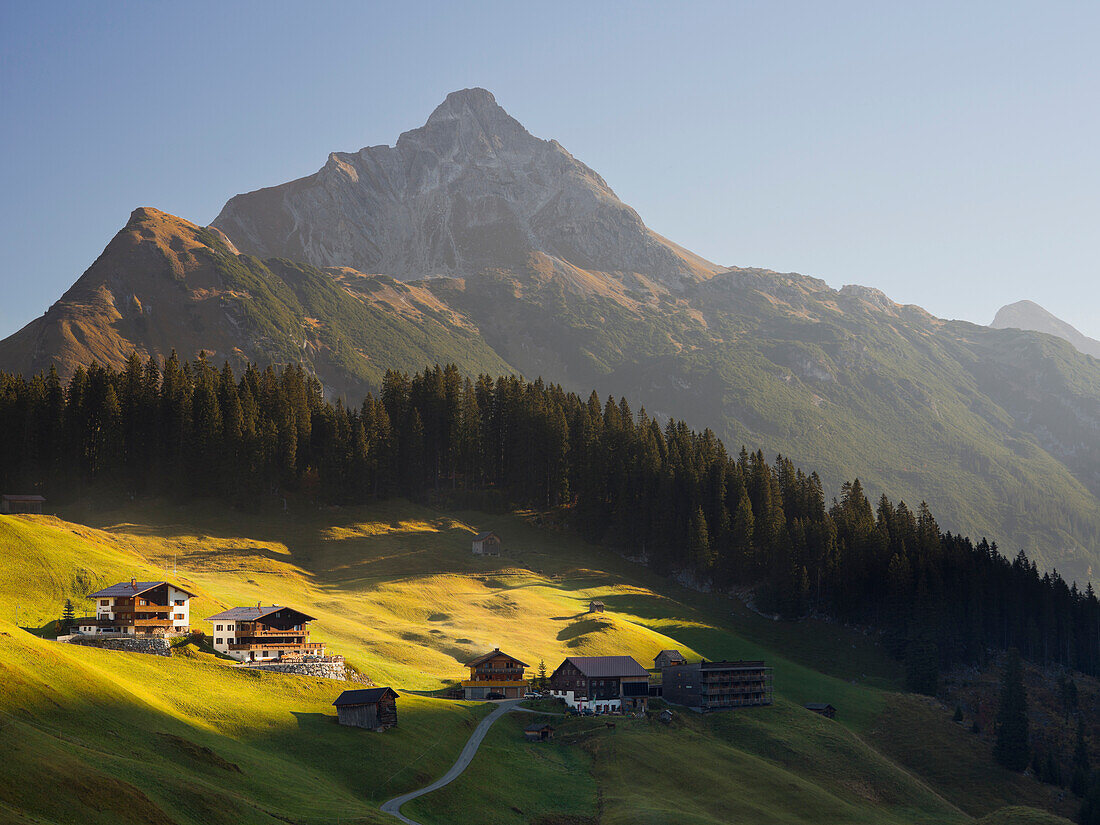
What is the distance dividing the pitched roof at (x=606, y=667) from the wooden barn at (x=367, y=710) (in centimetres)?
2722

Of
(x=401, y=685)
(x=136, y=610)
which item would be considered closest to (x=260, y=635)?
(x=136, y=610)

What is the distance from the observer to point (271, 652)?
83938 millimetres

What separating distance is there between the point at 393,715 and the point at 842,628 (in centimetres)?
10052

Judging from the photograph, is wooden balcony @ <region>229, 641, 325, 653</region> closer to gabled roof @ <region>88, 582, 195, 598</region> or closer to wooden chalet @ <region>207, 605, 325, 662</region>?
wooden chalet @ <region>207, 605, 325, 662</region>

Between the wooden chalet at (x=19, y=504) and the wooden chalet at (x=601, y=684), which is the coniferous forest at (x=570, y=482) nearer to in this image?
the wooden chalet at (x=19, y=504)

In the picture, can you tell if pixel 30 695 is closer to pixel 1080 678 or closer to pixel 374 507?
pixel 374 507

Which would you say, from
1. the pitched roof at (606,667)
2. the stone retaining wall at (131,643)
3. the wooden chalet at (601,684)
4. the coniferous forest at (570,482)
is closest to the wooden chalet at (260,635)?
the stone retaining wall at (131,643)

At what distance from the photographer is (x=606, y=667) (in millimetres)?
95375

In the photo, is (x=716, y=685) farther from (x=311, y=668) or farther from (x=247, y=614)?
(x=247, y=614)

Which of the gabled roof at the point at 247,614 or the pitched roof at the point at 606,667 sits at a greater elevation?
the gabled roof at the point at 247,614

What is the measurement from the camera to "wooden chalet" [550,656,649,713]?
93438 mm

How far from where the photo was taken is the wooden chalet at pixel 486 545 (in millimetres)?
152500

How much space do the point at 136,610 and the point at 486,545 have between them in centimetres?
7779

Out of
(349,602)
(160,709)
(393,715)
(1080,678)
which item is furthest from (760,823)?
(1080,678)
